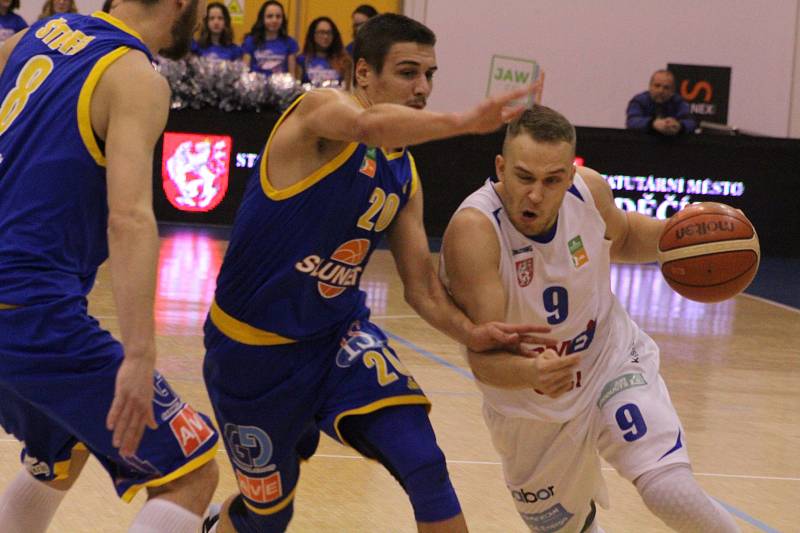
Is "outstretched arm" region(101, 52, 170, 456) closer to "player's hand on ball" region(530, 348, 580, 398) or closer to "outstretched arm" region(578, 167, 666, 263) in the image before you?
"player's hand on ball" region(530, 348, 580, 398)

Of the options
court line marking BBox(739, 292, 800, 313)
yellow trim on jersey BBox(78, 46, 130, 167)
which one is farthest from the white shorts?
court line marking BBox(739, 292, 800, 313)

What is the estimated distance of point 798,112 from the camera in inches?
660

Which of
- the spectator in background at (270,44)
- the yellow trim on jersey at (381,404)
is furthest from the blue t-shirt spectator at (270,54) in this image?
the yellow trim on jersey at (381,404)

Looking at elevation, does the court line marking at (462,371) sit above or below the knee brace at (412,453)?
below

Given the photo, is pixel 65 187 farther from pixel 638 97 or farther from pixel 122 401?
pixel 638 97

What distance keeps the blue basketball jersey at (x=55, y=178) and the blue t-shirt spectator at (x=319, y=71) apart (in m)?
9.47

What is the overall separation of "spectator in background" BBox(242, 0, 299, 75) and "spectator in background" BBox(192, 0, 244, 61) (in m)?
0.36

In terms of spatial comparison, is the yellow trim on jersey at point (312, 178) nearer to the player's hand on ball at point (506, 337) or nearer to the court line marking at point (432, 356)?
the player's hand on ball at point (506, 337)

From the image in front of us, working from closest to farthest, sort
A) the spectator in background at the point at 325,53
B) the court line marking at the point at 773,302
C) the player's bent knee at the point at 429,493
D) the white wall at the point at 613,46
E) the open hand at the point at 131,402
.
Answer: the open hand at the point at 131,402 < the player's bent knee at the point at 429,493 < the court line marking at the point at 773,302 < the spectator in background at the point at 325,53 < the white wall at the point at 613,46

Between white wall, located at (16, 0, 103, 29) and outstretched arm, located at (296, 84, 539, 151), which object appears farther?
white wall, located at (16, 0, 103, 29)

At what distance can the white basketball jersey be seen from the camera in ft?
12.8

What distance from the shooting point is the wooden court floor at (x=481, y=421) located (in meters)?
4.68

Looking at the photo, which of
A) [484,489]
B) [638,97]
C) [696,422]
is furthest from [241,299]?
[638,97]

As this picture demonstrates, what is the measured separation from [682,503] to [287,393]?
1.15 metres
